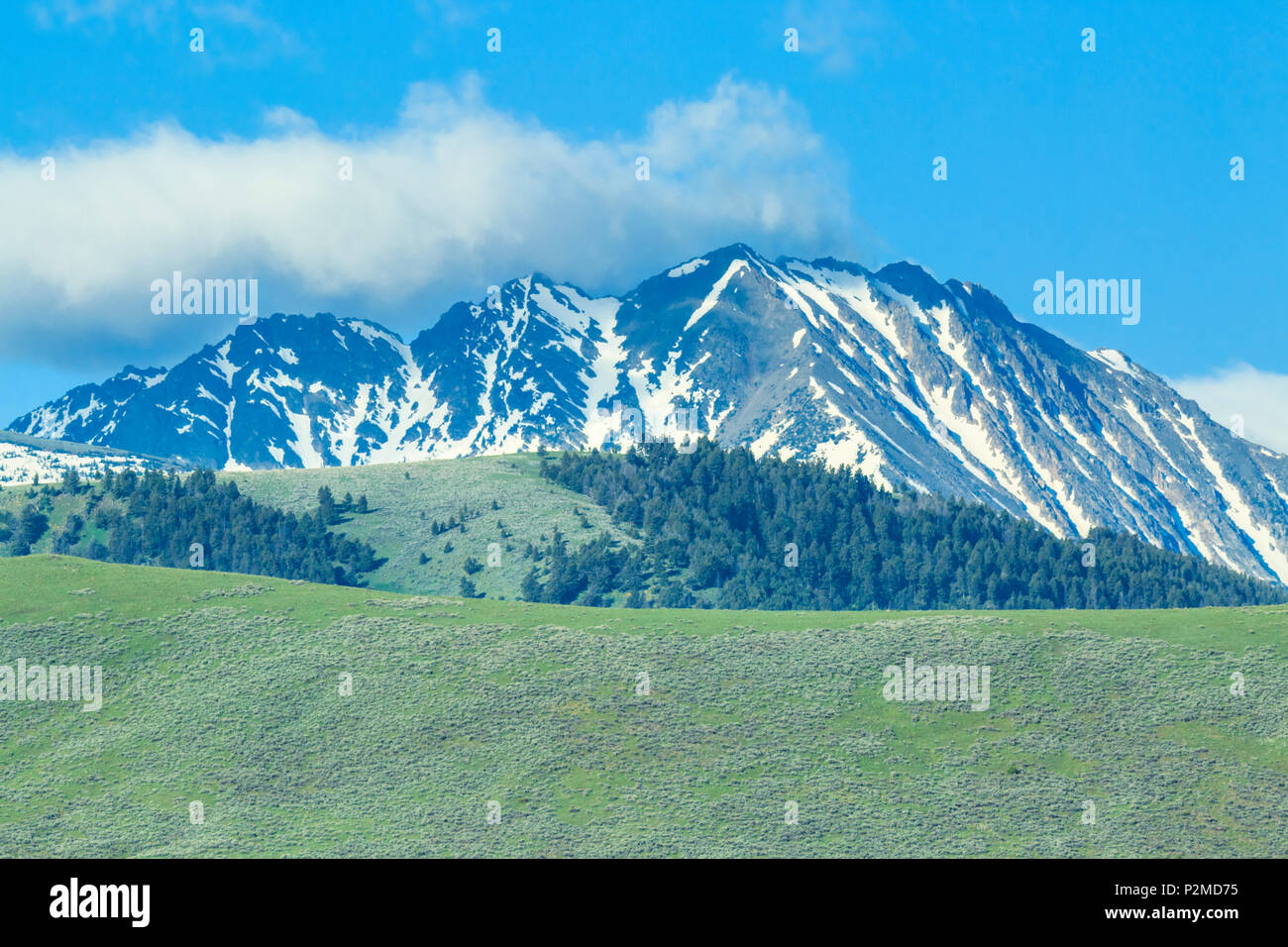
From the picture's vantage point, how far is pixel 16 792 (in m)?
87.3

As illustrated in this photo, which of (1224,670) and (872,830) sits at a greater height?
(1224,670)

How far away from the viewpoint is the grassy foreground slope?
82188 millimetres

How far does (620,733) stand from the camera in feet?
310

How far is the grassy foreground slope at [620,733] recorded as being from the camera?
270 ft

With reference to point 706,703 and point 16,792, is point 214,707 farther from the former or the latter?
point 706,703

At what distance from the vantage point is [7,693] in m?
102

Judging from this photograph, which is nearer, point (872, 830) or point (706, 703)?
point (872, 830)
